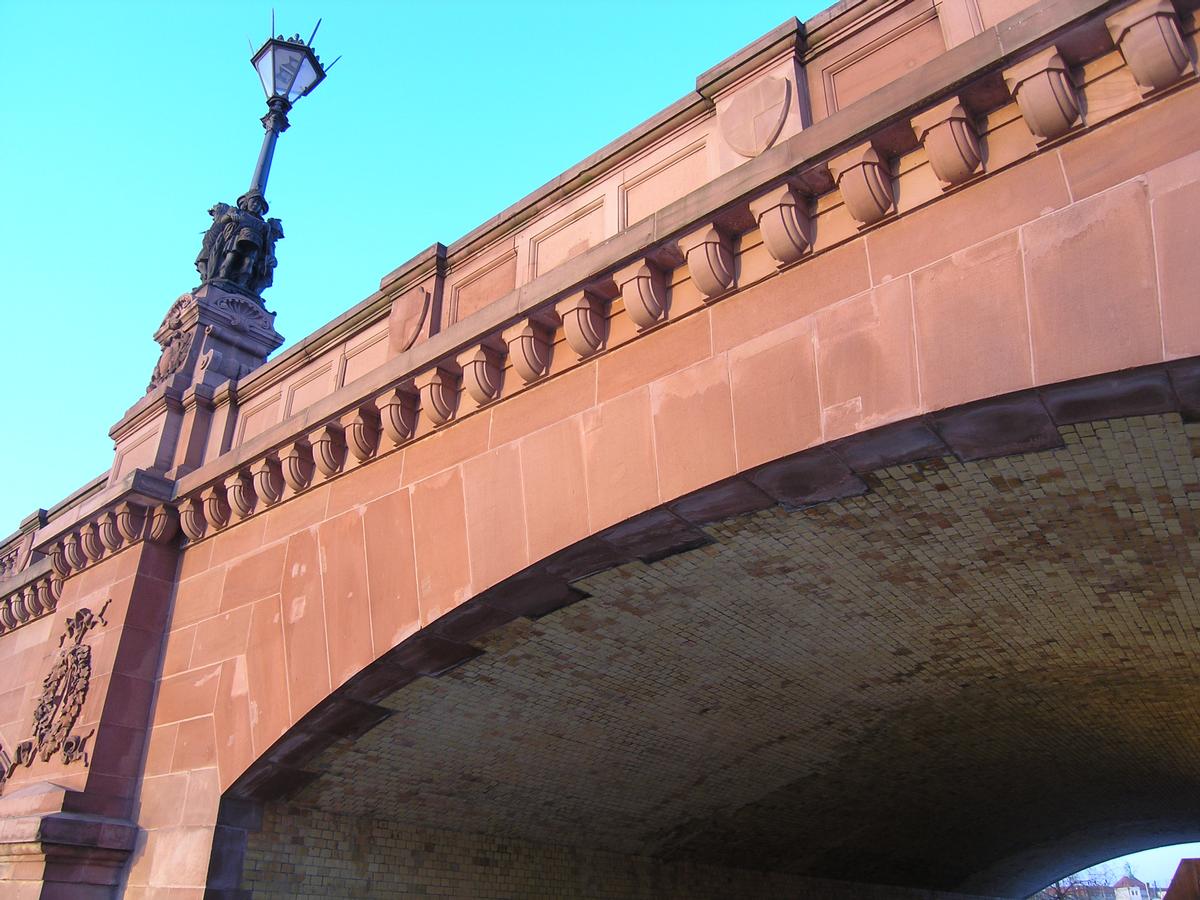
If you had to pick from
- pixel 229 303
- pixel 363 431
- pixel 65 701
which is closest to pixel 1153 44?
pixel 363 431

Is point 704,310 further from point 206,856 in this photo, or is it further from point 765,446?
point 206,856

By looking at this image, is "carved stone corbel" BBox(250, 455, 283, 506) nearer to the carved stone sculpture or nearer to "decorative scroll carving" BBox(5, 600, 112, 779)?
"decorative scroll carving" BBox(5, 600, 112, 779)

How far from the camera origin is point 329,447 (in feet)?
Result: 22.3

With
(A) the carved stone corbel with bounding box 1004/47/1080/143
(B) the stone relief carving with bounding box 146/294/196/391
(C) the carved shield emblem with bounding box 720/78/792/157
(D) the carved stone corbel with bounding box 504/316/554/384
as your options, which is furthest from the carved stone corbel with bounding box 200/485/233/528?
(A) the carved stone corbel with bounding box 1004/47/1080/143

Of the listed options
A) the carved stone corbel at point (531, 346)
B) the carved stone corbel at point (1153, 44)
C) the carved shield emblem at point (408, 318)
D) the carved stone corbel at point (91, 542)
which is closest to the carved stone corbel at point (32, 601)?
the carved stone corbel at point (91, 542)

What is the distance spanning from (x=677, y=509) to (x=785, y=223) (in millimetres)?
1559

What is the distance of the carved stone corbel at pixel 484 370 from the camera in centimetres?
586

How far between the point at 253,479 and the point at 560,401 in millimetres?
3220

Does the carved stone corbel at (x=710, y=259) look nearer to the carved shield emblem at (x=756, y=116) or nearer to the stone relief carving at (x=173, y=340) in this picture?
the carved shield emblem at (x=756, y=116)

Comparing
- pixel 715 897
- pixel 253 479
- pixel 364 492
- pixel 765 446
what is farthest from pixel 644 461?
pixel 715 897

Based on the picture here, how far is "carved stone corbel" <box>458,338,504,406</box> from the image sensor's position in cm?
586

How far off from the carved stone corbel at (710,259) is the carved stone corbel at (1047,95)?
1.55 m

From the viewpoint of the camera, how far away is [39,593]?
9.34 m

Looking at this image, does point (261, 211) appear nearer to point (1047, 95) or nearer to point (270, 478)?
point (270, 478)
